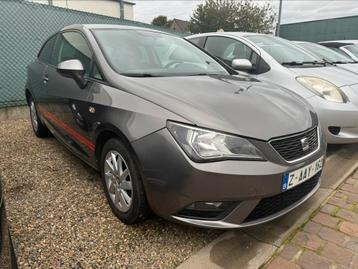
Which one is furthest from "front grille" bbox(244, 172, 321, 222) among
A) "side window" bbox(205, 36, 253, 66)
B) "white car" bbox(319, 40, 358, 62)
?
"white car" bbox(319, 40, 358, 62)

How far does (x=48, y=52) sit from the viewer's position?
384cm

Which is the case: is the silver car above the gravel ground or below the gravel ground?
above

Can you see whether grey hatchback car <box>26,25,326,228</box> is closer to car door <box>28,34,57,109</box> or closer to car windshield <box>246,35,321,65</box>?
car door <box>28,34,57,109</box>

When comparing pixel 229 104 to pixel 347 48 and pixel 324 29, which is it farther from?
pixel 324 29

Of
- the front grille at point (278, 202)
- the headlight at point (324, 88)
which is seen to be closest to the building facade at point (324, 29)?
the headlight at point (324, 88)

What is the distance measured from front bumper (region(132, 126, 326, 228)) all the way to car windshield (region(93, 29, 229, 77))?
0.80 meters

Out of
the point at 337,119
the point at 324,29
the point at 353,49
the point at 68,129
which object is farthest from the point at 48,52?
the point at 324,29

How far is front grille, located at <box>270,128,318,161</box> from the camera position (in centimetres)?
189

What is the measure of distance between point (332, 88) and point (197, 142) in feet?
8.11

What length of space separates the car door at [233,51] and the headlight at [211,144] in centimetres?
239

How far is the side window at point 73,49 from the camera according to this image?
105 inches

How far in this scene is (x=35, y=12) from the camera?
5719 millimetres

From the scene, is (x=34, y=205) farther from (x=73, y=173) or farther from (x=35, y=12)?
(x=35, y=12)

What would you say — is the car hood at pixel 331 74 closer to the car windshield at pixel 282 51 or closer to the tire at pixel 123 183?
the car windshield at pixel 282 51
